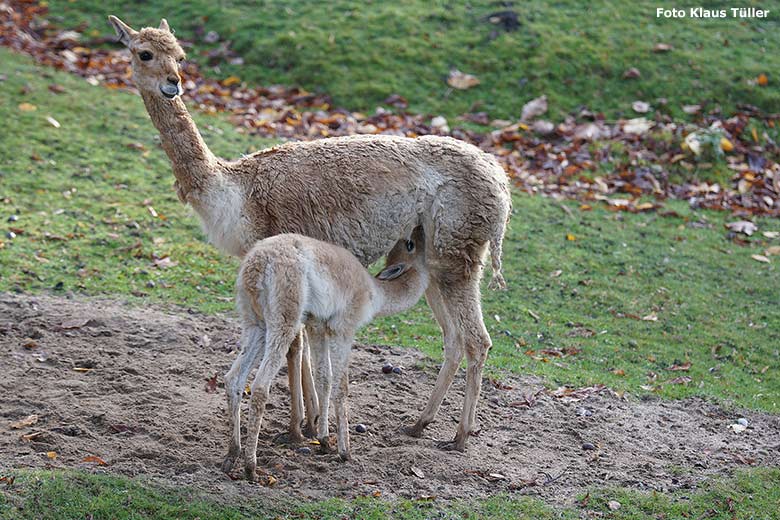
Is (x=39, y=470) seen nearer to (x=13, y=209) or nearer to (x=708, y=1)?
(x=13, y=209)

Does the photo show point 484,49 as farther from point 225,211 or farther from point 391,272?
point 225,211

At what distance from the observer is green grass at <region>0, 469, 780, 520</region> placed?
562 cm

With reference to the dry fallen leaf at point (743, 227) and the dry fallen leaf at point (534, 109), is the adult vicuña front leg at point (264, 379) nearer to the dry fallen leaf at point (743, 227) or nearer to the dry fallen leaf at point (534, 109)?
the dry fallen leaf at point (743, 227)

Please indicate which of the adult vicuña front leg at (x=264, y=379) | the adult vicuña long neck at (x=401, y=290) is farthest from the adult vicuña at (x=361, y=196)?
the adult vicuña front leg at (x=264, y=379)

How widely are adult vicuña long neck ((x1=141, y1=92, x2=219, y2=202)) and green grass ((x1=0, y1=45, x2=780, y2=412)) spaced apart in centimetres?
277

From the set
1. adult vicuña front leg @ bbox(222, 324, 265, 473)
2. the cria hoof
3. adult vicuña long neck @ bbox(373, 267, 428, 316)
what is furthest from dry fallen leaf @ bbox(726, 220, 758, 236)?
adult vicuña front leg @ bbox(222, 324, 265, 473)

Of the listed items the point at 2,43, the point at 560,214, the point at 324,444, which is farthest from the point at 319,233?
the point at 2,43

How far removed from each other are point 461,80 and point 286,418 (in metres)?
9.97

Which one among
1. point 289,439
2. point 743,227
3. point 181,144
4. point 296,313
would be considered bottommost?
point 743,227

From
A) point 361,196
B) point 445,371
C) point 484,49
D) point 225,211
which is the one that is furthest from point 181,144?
point 484,49

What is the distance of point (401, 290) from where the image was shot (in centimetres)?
732

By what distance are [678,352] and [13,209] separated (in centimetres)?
772

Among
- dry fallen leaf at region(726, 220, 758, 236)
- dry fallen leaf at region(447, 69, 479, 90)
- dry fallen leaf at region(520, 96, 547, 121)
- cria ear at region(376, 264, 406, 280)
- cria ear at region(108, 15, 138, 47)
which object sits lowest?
dry fallen leaf at region(726, 220, 758, 236)

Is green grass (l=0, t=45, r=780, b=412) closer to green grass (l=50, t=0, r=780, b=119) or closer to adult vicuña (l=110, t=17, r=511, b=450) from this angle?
adult vicuña (l=110, t=17, r=511, b=450)
